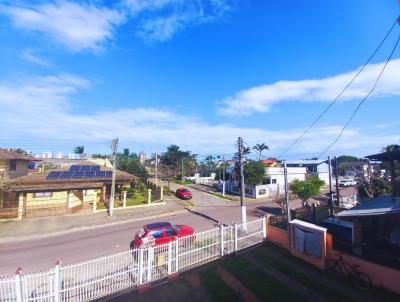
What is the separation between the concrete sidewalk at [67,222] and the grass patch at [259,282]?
46.4ft

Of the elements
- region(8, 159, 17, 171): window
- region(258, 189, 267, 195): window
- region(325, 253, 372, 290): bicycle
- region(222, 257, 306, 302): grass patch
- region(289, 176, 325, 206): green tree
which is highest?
region(8, 159, 17, 171): window

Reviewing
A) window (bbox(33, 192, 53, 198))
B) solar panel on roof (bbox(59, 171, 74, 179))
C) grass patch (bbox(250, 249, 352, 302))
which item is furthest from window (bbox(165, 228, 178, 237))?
solar panel on roof (bbox(59, 171, 74, 179))

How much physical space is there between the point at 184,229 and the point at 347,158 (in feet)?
415

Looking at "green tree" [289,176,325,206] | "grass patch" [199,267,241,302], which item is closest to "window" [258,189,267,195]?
"green tree" [289,176,325,206]

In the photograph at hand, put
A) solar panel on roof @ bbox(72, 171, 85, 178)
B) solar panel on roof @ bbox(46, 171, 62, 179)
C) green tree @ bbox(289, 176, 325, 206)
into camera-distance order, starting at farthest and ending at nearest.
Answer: solar panel on roof @ bbox(72, 171, 85, 178)
solar panel on roof @ bbox(46, 171, 62, 179)
green tree @ bbox(289, 176, 325, 206)

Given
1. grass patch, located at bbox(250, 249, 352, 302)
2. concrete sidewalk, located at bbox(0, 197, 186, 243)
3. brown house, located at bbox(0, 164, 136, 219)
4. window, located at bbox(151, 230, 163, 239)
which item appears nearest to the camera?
grass patch, located at bbox(250, 249, 352, 302)

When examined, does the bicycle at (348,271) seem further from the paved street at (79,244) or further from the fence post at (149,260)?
the paved street at (79,244)

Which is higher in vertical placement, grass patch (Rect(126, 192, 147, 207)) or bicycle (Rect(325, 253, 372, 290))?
grass patch (Rect(126, 192, 147, 207))

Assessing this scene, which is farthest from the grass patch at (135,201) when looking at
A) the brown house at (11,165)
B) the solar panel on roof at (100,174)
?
the brown house at (11,165)

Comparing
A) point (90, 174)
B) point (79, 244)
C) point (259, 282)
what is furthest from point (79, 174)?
point (259, 282)

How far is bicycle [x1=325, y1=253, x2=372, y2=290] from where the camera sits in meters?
10.3

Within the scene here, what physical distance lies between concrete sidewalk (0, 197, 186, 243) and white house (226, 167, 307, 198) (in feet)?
43.6

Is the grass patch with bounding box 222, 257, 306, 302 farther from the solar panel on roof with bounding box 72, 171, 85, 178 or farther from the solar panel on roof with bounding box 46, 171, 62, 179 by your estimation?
the solar panel on roof with bounding box 46, 171, 62, 179

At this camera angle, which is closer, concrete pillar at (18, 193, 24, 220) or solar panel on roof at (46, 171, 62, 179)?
concrete pillar at (18, 193, 24, 220)
